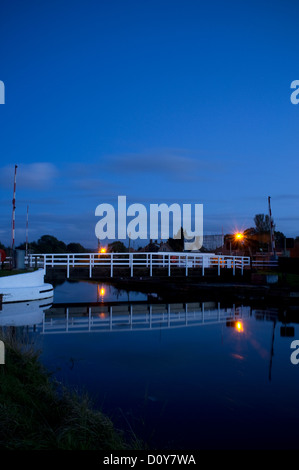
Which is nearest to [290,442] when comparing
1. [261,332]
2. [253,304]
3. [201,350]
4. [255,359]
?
[255,359]

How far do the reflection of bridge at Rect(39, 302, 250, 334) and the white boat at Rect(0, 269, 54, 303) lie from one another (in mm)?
1226

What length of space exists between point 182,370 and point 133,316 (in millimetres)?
11663

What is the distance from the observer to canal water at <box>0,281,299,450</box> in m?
8.19

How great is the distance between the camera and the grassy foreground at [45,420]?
621 cm

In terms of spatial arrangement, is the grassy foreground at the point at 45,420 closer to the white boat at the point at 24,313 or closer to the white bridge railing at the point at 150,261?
the white boat at the point at 24,313

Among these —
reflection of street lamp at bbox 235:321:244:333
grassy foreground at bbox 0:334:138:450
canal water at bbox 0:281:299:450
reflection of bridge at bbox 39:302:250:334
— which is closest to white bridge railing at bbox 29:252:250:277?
reflection of bridge at bbox 39:302:250:334

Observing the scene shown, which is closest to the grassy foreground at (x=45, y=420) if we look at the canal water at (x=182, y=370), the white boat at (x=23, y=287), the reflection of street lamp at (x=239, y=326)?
the canal water at (x=182, y=370)

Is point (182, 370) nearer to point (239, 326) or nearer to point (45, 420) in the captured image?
point (45, 420)

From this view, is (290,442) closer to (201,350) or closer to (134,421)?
(134,421)

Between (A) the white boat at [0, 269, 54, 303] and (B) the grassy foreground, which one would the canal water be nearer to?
(A) the white boat at [0, 269, 54, 303]

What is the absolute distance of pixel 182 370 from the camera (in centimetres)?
1250

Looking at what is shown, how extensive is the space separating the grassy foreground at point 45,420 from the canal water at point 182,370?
98 centimetres

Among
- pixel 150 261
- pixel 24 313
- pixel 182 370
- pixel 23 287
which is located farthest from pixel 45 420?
pixel 150 261

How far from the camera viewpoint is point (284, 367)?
42.5ft
